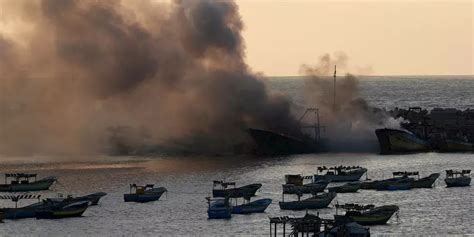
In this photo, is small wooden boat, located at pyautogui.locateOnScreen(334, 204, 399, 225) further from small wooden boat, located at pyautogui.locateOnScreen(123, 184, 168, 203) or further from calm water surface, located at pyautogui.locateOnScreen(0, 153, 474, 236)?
small wooden boat, located at pyautogui.locateOnScreen(123, 184, 168, 203)

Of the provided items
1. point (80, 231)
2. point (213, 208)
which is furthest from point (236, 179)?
point (80, 231)

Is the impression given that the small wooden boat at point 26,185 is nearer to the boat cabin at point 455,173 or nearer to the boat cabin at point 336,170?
the boat cabin at point 336,170

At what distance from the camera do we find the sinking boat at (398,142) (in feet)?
562

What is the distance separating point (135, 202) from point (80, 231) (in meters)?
18.6

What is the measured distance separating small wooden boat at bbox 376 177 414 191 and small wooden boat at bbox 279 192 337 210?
14326 millimetres

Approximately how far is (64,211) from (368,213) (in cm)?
2792

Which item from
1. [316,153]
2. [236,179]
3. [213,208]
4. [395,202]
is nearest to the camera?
[213,208]

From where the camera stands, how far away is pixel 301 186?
125 m

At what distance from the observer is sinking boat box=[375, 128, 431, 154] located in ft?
562

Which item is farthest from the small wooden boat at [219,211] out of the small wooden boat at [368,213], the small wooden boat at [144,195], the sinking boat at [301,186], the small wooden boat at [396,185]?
the small wooden boat at [396,185]

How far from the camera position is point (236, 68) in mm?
178625

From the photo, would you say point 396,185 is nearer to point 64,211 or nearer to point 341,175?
point 341,175

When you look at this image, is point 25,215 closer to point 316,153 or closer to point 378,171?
point 378,171

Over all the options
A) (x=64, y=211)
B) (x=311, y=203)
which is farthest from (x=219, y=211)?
(x=64, y=211)
